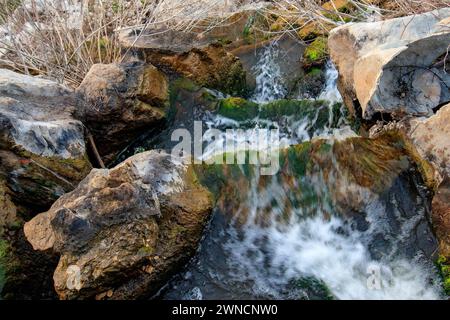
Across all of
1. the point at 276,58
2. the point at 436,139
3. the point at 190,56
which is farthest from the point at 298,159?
the point at 276,58

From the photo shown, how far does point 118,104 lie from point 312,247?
7.40ft

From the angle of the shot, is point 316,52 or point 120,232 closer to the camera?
point 120,232

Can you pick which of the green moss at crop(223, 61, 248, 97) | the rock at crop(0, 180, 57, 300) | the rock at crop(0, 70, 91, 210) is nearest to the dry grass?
the green moss at crop(223, 61, 248, 97)

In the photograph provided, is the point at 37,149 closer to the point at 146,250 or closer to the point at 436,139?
the point at 146,250

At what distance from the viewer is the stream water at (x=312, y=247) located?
2.83 m

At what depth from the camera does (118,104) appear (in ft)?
13.8

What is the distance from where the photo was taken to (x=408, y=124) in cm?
331

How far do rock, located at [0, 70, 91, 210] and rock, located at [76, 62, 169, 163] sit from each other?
30cm

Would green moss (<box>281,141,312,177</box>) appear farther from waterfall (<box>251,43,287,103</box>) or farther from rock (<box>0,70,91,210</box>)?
waterfall (<box>251,43,287,103</box>)

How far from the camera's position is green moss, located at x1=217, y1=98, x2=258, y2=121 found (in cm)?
445

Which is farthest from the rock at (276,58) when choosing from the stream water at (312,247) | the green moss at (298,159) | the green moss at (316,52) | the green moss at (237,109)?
the stream water at (312,247)

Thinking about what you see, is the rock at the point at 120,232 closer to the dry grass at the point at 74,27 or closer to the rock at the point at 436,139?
the rock at the point at 436,139

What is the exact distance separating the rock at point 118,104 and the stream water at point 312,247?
1.50 metres

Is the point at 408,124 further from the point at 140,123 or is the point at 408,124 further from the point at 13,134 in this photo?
the point at 13,134
